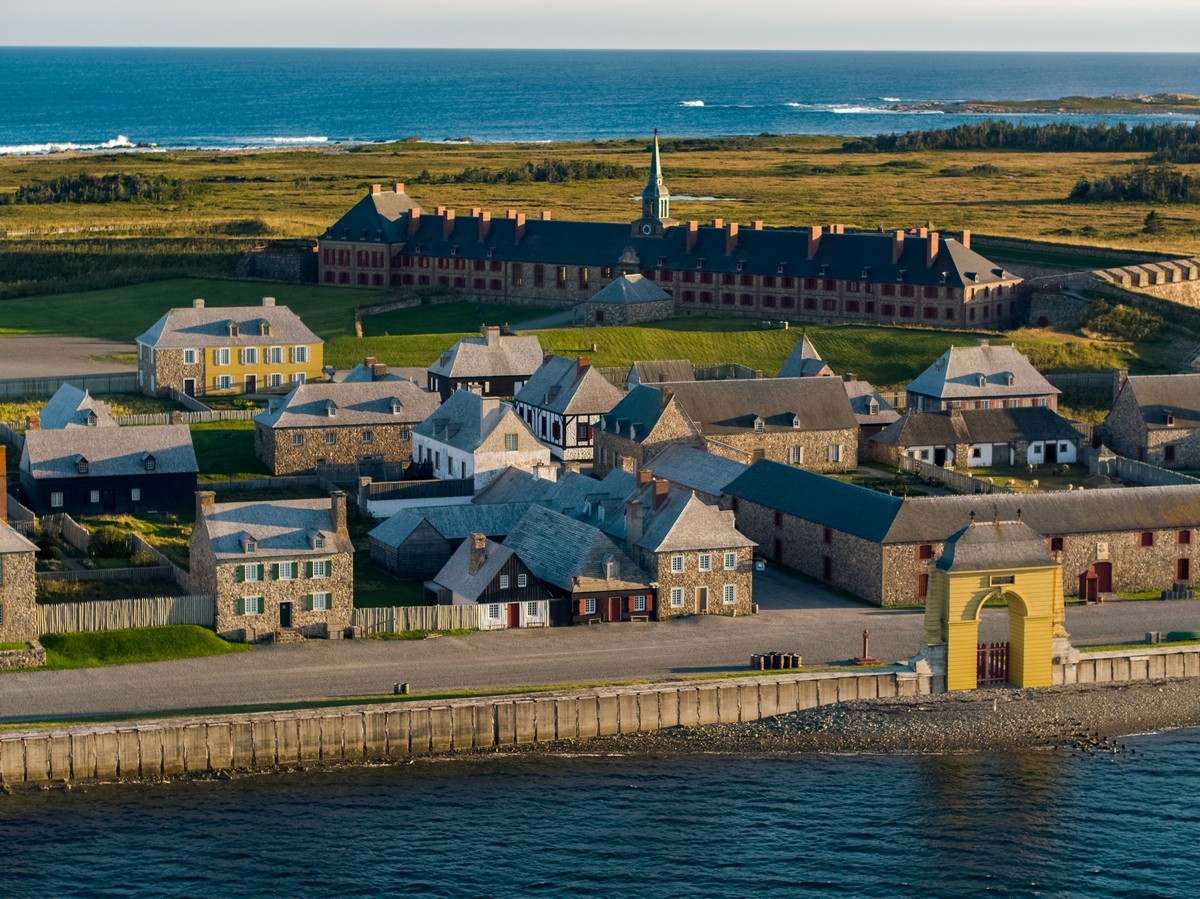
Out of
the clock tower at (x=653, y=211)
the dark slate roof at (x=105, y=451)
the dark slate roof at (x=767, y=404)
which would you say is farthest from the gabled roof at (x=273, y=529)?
the clock tower at (x=653, y=211)

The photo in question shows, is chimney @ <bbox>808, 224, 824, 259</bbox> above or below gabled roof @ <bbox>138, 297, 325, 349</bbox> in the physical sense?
above

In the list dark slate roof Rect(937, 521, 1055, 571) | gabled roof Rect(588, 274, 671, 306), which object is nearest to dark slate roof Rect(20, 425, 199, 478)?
dark slate roof Rect(937, 521, 1055, 571)

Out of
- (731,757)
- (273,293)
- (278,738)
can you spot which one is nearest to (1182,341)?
(273,293)

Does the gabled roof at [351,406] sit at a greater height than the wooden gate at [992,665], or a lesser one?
greater

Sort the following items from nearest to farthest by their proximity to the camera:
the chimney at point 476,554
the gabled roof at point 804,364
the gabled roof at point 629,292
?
the chimney at point 476,554 → the gabled roof at point 804,364 → the gabled roof at point 629,292

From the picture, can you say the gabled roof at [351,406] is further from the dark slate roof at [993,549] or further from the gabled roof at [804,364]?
the dark slate roof at [993,549]

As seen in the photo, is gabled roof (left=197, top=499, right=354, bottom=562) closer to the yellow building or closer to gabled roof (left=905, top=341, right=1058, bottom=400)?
gabled roof (left=905, top=341, right=1058, bottom=400)

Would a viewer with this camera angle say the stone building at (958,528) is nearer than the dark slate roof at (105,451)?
Yes

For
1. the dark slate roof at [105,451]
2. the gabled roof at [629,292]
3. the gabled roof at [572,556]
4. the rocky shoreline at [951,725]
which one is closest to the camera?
the rocky shoreline at [951,725]
